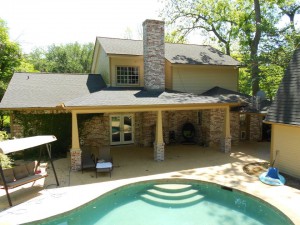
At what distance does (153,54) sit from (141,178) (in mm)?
8693

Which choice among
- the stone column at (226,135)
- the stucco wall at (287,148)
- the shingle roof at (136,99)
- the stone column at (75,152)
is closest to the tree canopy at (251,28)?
the stone column at (226,135)

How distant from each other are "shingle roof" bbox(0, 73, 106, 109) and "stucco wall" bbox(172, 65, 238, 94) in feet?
19.1

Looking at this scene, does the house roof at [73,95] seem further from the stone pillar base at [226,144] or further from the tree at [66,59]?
the tree at [66,59]

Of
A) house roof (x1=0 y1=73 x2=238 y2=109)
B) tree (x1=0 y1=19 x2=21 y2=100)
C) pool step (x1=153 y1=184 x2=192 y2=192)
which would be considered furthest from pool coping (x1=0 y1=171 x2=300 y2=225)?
tree (x1=0 y1=19 x2=21 y2=100)

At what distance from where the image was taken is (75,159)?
1170 centimetres

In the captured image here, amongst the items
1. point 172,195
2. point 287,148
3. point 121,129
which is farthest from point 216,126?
point 172,195

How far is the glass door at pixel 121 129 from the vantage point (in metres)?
17.0

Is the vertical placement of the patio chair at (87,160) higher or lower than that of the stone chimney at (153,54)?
lower

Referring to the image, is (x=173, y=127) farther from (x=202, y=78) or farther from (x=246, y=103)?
(x=246, y=103)

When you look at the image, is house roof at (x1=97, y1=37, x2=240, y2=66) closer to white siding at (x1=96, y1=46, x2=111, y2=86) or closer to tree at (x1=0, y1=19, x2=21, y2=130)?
white siding at (x1=96, y1=46, x2=111, y2=86)

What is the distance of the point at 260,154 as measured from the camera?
1480 cm

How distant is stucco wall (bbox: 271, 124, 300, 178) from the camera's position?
10906 mm

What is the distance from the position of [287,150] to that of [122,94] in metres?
9.26

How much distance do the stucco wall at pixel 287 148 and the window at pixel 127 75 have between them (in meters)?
10.0
